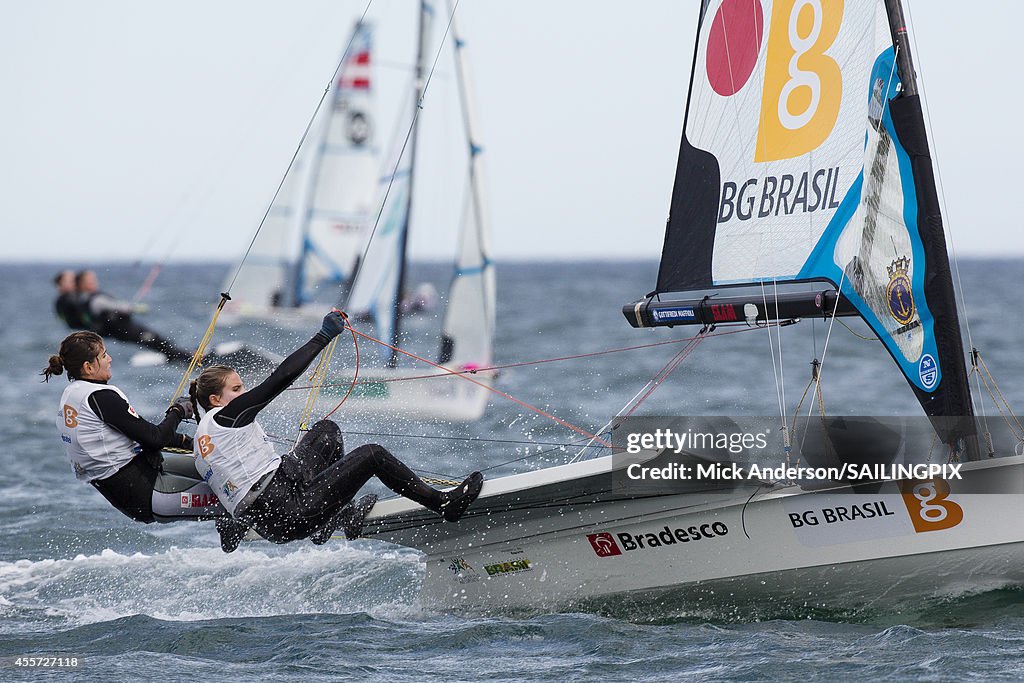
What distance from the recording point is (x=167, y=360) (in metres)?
12.9

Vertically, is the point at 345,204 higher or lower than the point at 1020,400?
higher

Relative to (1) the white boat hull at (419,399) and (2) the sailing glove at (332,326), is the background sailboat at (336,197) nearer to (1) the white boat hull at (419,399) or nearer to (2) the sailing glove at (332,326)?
(1) the white boat hull at (419,399)

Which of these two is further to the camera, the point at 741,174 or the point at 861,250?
the point at 741,174

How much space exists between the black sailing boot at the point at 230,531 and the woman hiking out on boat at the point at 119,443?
0.14 m

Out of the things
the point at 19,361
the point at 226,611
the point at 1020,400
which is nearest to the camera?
the point at 226,611

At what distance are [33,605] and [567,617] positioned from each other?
243cm

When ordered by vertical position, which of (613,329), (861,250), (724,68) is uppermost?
(724,68)

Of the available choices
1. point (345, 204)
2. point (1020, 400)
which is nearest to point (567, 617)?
point (1020, 400)

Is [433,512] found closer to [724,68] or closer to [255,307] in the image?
[724,68]

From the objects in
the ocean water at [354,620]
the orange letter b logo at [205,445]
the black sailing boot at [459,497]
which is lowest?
the ocean water at [354,620]

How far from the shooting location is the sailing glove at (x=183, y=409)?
194 inches

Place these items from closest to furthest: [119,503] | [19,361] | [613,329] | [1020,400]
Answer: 1. [119,503]
2. [1020,400]
3. [19,361]
4. [613,329]

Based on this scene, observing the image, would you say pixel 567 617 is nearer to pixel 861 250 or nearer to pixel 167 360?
pixel 861 250

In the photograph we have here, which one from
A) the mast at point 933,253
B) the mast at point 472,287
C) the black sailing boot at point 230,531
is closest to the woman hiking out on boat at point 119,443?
the black sailing boot at point 230,531
